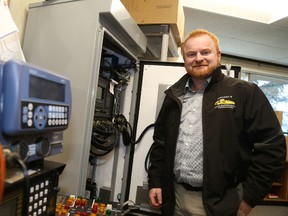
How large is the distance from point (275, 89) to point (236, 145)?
14.8ft

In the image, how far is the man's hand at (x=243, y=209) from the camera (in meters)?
1.11

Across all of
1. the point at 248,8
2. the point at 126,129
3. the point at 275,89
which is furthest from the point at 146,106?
the point at 275,89

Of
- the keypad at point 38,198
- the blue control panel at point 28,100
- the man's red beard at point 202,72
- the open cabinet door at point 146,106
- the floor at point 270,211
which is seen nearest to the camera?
the blue control panel at point 28,100

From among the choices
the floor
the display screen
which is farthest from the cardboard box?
the floor

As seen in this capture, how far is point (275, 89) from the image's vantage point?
16.1 feet

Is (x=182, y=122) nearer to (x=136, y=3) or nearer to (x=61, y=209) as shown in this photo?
(x=61, y=209)

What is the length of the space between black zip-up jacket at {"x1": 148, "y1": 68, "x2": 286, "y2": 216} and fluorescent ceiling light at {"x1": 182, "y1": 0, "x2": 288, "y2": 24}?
1.88 m

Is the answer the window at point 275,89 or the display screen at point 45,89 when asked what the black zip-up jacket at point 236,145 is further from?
the window at point 275,89

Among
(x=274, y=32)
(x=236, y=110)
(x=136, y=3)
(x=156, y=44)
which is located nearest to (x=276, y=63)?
(x=274, y=32)

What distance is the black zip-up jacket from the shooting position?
109 centimetres

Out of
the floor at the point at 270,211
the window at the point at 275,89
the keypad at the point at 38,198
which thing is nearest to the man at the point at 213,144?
the keypad at the point at 38,198

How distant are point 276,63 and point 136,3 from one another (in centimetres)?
398

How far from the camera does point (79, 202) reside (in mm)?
892

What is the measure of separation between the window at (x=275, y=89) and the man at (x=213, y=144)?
389 centimetres
